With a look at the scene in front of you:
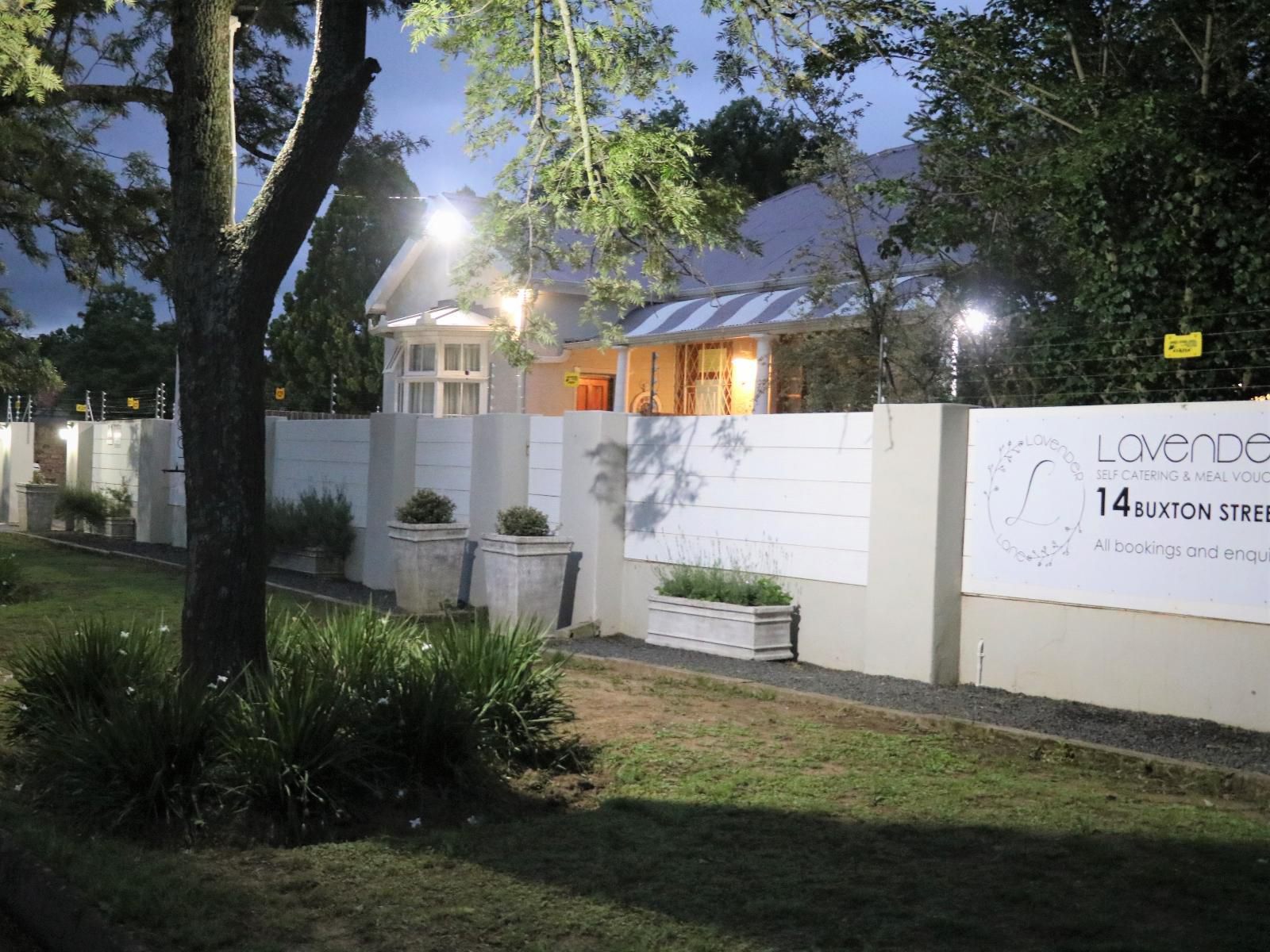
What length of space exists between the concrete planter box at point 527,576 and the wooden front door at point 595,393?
Result: 13.9 meters

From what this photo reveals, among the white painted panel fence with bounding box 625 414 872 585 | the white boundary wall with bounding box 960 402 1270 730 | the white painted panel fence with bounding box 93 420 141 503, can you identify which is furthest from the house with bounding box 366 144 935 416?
the white boundary wall with bounding box 960 402 1270 730

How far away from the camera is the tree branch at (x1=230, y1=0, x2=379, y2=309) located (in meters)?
7.77

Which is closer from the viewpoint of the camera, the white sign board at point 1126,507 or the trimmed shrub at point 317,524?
the white sign board at point 1126,507

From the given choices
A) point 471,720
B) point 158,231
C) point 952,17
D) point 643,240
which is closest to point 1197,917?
point 471,720

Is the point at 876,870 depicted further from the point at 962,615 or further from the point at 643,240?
the point at 643,240

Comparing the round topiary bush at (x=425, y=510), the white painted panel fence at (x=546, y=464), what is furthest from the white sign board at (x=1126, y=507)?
the round topiary bush at (x=425, y=510)

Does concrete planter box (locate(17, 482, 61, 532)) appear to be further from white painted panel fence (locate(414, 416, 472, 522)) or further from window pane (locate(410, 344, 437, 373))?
white painted panel fence (locate(414, 416, 472, 522))

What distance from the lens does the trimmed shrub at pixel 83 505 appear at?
25.2m

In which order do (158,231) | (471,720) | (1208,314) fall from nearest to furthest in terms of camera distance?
(471,720), (1208,314), (158,231)

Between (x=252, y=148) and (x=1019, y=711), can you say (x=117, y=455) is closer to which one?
(x=252, y=148)

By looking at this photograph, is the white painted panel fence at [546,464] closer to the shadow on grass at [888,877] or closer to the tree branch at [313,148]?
the tree branch at [313,148]

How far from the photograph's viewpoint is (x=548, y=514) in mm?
14023

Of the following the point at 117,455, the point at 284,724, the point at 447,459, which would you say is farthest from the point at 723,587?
the point at 117,455

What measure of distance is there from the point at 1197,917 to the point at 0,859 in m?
4.86
